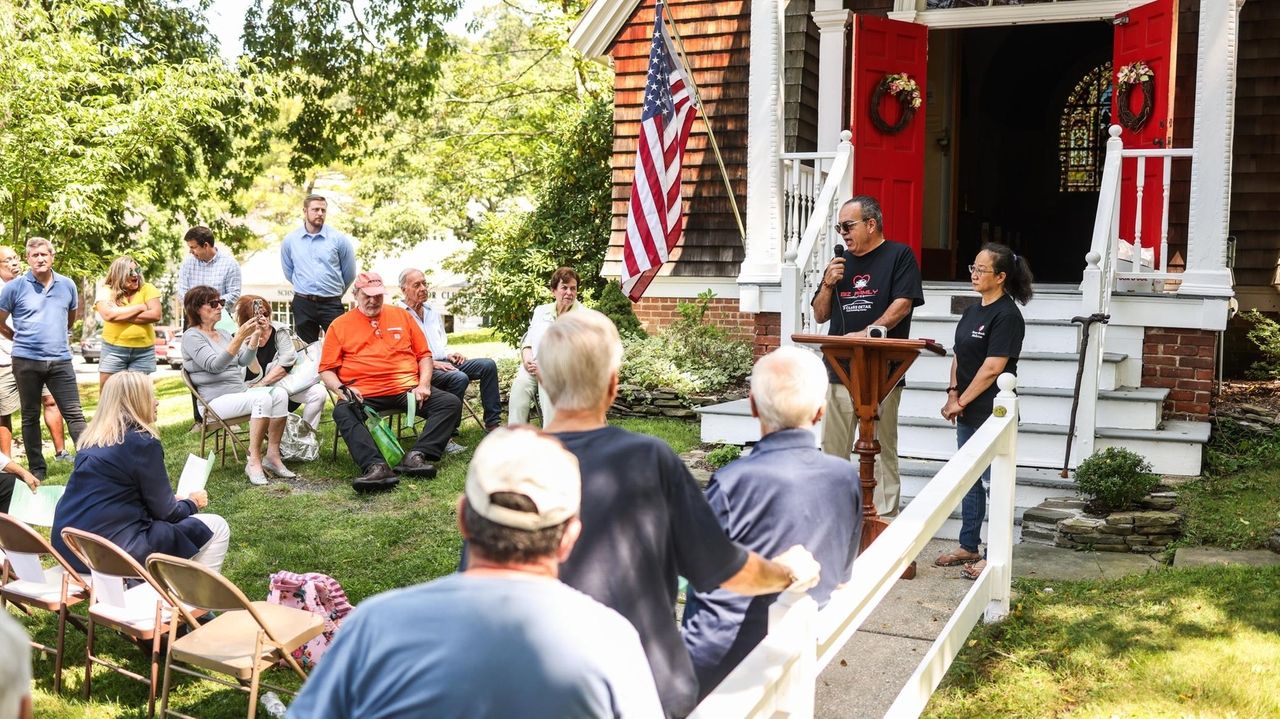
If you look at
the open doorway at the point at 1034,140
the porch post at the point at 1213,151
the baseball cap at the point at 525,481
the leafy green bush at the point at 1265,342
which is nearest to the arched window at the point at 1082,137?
the open doorway at the point at 1034,140

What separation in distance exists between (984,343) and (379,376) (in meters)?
4.19

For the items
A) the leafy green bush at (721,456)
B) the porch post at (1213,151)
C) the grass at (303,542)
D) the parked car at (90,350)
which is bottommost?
the parked car at (90,350)

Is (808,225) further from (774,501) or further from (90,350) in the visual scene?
(90,350)

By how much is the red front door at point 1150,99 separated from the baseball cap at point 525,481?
727 cm

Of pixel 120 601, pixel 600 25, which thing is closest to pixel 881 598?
pixel 120 601

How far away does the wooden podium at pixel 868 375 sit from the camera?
500cm

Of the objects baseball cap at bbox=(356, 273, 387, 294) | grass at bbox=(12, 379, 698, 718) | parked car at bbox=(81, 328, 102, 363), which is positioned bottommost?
parked car at bbox=(81, 328, 102, 363)

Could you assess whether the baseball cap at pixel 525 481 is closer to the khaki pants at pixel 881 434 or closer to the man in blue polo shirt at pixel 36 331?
the khaki pants at pixel 881 434

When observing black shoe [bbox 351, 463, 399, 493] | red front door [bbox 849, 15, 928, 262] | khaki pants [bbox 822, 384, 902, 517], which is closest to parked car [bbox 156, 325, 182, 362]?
black shoe [bbox 351, 463, 399, 493]

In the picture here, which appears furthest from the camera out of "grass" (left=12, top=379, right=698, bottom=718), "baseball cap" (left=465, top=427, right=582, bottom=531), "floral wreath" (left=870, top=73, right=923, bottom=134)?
"floral wreath" (left=870, top=73, right=923, bottom=134)

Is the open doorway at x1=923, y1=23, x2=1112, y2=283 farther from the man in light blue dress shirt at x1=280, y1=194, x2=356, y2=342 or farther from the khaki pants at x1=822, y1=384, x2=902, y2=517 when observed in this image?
the khaki pants at x1=822, y1=384, x2=902, y2=517

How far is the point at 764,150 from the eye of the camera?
946cm

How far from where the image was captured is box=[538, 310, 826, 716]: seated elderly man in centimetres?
247

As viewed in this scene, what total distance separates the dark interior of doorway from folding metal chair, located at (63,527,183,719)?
11.0 meters
